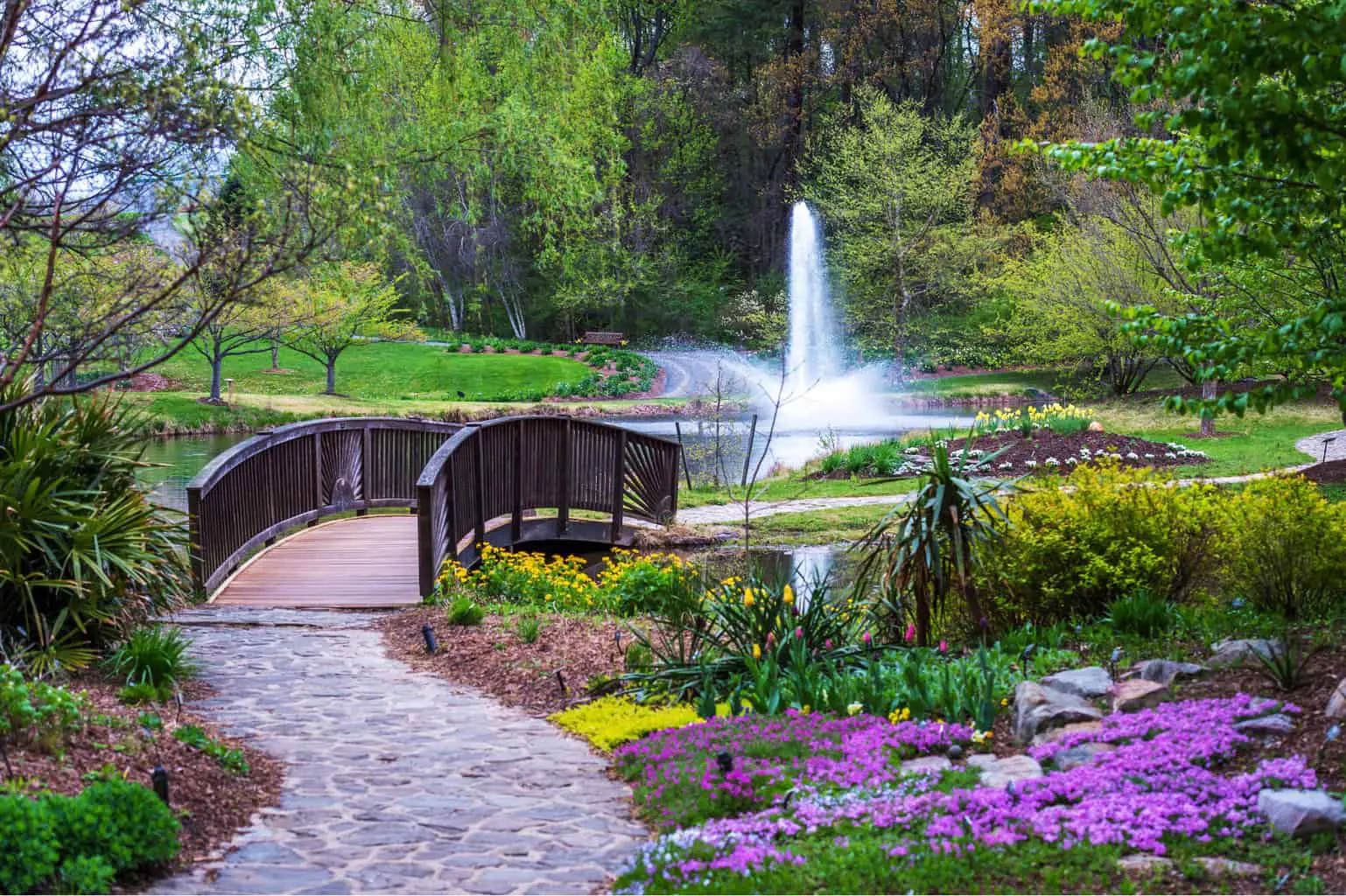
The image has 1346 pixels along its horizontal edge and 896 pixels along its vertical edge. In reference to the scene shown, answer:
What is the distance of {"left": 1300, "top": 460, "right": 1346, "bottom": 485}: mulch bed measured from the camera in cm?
1362

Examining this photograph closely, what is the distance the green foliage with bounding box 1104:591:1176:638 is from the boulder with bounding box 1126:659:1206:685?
1062 millimetres

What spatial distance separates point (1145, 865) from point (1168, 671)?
2124mm

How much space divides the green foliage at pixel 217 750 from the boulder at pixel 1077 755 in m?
3.46

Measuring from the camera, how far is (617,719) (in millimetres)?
6262

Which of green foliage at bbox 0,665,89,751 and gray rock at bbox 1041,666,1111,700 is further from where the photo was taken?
gray rock at bbox 1041,666,1111,700

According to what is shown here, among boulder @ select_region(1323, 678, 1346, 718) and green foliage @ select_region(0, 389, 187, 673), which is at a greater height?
green foliage @ select_region(0, 389, 187, 673)

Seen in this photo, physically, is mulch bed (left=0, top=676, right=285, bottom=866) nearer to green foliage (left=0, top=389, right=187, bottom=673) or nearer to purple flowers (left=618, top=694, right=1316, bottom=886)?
green foliage (left=0, top=389, right=187, bottom=673)

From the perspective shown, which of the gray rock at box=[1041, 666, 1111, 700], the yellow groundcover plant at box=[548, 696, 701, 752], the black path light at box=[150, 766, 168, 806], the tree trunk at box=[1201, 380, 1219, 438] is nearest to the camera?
the black path light at box=[150, 766, 168, 806]

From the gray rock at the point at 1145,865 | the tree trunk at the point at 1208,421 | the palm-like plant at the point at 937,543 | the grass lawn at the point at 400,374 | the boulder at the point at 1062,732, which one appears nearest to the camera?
the gray rock at the point at 1145,865

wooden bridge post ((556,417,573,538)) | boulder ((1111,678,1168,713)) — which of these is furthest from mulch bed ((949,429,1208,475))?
boulder ((1111,678,1168,713))

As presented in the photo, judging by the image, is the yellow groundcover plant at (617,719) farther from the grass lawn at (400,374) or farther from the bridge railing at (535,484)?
the grass lawn at (400,374)

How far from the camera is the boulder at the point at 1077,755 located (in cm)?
465

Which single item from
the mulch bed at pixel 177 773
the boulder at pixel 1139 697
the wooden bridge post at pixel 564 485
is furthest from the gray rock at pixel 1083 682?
the wooden bridge post at pixel 564 485

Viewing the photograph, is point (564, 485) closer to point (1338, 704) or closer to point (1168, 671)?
point (1168, 671)
